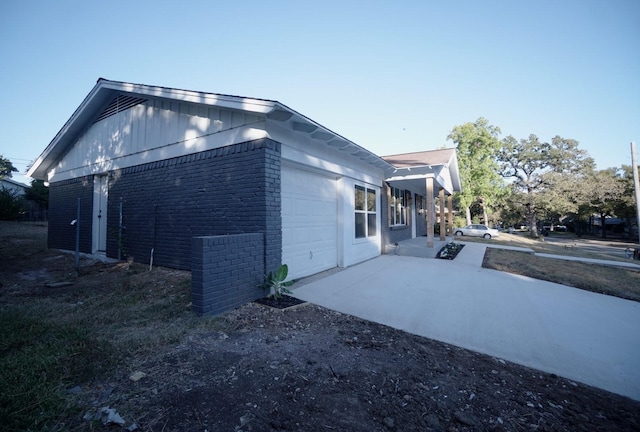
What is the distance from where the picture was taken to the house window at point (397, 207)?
12231 millimetres

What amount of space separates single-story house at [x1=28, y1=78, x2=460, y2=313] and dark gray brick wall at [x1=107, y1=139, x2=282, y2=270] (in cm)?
3

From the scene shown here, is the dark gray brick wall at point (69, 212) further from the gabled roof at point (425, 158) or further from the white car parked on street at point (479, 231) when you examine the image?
the white car parked on street at point (479, 231)

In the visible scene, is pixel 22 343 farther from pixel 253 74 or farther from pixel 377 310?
pixel 253 74

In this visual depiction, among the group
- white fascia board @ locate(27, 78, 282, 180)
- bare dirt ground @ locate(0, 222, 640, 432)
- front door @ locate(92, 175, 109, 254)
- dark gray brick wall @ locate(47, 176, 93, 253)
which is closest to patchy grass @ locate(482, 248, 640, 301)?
bare dirt ground @ locate(0, 222, 640, 432)

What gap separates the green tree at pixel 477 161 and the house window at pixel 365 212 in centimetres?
2073

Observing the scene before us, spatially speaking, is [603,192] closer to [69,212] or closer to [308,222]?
[308,222]

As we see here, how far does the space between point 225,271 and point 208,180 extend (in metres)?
2.63

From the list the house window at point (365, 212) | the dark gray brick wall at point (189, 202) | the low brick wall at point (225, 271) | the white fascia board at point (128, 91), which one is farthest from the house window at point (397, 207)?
the white fascia board at point (128, 91)

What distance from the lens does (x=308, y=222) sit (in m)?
6.76

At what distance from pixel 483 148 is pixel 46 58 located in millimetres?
31400

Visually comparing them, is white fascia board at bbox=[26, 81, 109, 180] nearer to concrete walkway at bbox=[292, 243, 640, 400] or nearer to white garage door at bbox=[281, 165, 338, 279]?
white garage door at bbox=[281, 165, 338, 279]

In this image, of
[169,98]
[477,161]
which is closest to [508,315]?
[169,98]

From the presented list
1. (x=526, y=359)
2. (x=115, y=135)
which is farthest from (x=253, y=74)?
(x=526, y=359)

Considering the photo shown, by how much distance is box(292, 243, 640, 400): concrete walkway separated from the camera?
319cm
